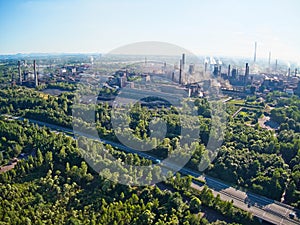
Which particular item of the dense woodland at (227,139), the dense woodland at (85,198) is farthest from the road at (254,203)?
the dense woodland at (85,198)

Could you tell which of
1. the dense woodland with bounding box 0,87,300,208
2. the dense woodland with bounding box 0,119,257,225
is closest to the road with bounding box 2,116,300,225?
the dense woodland with bounding box 0,87,300,208

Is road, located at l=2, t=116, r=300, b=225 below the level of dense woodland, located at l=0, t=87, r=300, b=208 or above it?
below

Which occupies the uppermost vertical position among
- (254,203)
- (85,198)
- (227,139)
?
(227,139)

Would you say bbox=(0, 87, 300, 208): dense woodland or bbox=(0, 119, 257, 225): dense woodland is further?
bbox=(0, 87, 300, 208): dense woodland

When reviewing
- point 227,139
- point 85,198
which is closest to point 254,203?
point 227,139

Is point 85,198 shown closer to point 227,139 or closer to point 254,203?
point 254,203

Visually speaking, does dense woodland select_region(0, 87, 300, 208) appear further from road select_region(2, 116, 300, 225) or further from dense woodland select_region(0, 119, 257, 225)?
dense woodland select_region(0, 119, 257, 225)

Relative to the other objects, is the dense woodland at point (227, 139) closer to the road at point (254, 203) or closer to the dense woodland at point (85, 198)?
the road at point (254, 203)

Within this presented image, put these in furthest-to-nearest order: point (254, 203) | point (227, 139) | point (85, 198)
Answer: point (227, 139) < point (254, 203) < point (85, 198)

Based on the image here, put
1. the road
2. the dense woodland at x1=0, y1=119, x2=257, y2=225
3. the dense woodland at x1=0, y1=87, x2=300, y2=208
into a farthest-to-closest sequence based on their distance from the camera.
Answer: the dense woodland at x1=0, y1=87, x2=300, y2=208 < the road < the dense woodland at x1=0, y1=119, x2=257, y2=225
